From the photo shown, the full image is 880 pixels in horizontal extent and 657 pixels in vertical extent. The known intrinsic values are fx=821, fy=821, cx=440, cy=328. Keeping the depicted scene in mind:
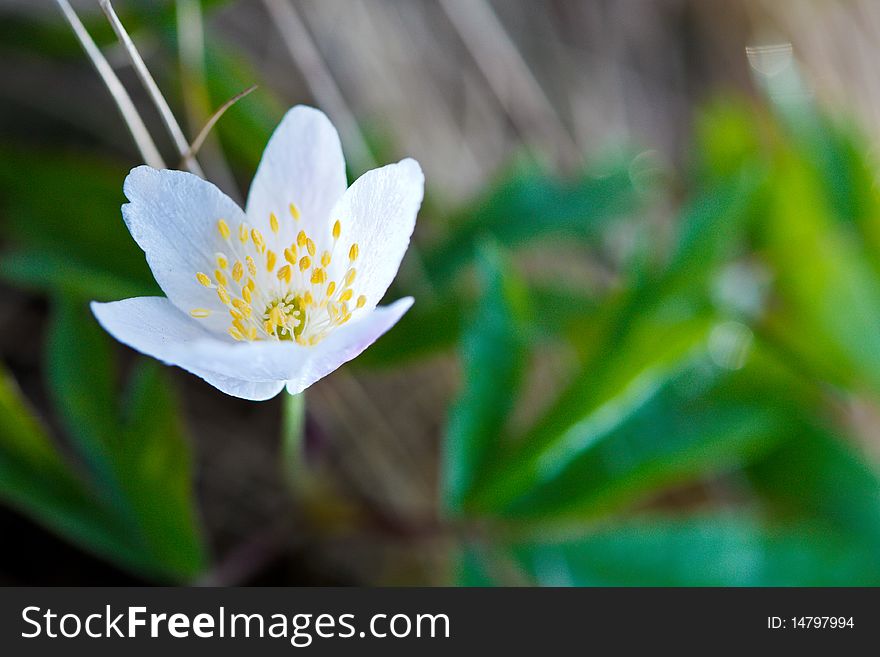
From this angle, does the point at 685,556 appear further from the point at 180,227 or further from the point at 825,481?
the point at 180,227

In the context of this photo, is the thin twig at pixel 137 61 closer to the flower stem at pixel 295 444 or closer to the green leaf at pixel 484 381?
the flower stem at pixel 295 444

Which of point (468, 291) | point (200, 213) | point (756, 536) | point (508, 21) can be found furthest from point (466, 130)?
point (200, 213)

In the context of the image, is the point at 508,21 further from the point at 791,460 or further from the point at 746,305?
the point at 791,460

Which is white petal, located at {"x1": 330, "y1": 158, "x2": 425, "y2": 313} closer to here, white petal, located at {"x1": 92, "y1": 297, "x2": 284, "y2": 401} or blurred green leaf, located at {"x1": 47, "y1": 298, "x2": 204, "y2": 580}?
white petal, located at {"x1": 92, "y1": 297, "x2": 284, "y2": 401}

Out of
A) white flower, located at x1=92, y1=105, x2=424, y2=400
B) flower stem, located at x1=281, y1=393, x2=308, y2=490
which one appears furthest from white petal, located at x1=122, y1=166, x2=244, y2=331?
flower stem, located at x1=281, y1=393, x2=308, y2=490

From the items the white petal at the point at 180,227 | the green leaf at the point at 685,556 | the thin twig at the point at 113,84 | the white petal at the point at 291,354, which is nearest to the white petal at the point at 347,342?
the white petal at the point at 291,354

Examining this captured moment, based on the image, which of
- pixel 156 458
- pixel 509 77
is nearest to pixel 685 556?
pixel 156 458
